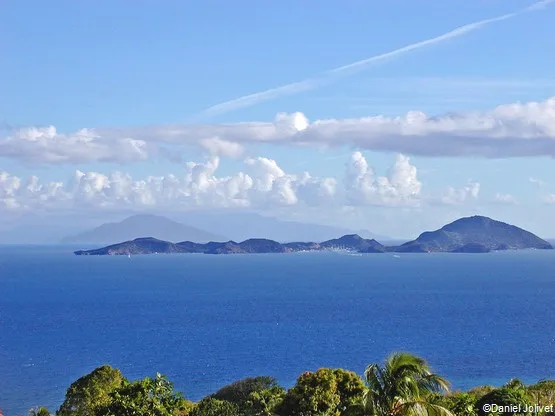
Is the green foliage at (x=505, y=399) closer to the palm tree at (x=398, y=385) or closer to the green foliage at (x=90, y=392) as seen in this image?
the palm tree at (x=398, y=385)

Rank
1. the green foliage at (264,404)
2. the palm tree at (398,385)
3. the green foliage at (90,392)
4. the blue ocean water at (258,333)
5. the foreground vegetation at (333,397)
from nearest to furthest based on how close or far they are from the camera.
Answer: the palm tree at (398,385), the foreground vegetation at (333,397), the green foliage at (264,404), the green foliage at (90,392), the blue ocean water at (258,333)

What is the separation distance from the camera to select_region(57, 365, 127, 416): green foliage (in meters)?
38.6

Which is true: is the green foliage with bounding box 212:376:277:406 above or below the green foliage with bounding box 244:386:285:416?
below

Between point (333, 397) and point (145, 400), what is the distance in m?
10.9

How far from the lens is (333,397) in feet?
108

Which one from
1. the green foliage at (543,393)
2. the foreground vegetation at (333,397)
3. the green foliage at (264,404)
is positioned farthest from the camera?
the green foliage at (543,393)

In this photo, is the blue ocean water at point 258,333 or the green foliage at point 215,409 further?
the blue ocean water at point 258,333

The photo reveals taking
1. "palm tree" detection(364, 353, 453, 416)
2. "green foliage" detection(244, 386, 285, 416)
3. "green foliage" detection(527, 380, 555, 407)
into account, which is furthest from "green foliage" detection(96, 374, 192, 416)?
"green foliage" detection(527, 380, 555, 407)

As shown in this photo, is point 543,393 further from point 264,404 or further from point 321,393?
→ point 264,404

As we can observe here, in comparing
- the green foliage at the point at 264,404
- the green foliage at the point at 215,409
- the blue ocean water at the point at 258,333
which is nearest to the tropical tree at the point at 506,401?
the green foliage at the point at 264,404

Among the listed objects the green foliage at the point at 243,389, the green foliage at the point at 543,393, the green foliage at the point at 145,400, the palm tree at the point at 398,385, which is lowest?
the green foliage at the point at 243,389

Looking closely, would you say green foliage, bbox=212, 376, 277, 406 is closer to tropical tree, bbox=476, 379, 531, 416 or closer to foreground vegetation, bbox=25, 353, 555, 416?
foreground vegetation, bbox=25, 353, 555, 416

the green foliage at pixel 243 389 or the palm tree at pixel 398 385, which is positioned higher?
the palm tree at pixel 398 385

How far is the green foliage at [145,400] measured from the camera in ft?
80.1
